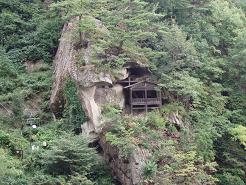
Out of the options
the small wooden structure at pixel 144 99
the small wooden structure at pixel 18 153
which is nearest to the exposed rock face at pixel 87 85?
the small wooden structure at pixel 144 99

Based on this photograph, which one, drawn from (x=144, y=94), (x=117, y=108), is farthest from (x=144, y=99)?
(x=117, y=108)

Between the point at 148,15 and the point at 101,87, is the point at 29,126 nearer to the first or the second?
the point at 101,87

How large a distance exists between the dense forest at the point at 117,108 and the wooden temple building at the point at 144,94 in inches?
24.6

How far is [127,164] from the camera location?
2356cm

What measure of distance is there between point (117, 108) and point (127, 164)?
11.2 feet

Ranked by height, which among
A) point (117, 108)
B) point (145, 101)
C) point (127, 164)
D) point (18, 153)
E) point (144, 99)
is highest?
point (144, 99)

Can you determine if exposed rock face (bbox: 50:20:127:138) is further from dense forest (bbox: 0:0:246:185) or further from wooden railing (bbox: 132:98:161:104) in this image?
Result: wooden railing (bbox: 132:98:161:104)

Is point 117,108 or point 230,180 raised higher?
point 117,108

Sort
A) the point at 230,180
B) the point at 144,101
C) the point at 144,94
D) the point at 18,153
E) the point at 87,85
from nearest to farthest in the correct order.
Answer: 1. the point at 18,153
2. the point at 87,85
3. the point at 230,180
4. the point at 144,101
5. the point at 144,94

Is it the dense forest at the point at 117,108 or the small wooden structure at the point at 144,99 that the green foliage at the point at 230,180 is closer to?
the dense forest at the point at 117,108

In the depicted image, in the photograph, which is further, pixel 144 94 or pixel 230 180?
pixel 144 94

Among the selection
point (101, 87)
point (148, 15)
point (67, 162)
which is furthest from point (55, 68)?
point (67, 162)

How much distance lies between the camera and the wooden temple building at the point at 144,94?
88.6ft

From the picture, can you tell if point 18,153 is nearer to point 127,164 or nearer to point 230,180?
point 127,164
